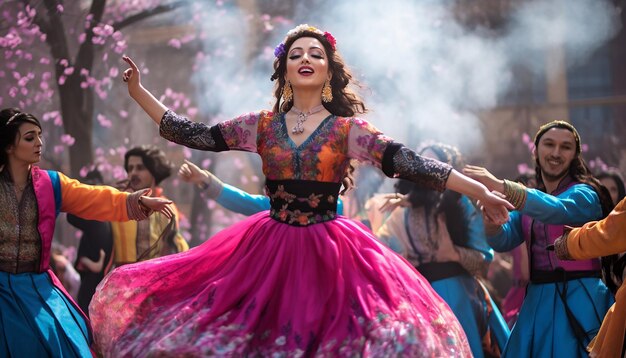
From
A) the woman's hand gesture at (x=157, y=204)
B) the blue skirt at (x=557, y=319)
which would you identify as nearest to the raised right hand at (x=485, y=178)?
the blue skirt at (x=557, y=319)

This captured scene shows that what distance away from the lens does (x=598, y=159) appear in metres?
10.6

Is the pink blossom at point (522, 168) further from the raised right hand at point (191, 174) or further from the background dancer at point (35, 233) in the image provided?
the background dancer at point (35, 233)

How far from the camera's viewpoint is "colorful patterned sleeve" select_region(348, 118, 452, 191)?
453 centimetres

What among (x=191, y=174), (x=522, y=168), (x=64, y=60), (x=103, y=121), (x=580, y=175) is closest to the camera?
(x=580, y=175)

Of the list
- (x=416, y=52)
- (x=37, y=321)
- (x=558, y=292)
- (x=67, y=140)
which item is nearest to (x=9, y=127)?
(x=37, y=321)

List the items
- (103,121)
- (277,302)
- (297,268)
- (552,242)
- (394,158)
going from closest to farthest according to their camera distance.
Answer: (277,302), (297,268), (394,158), (552,242), (103,121)

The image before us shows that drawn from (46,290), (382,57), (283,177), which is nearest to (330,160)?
(283,177)

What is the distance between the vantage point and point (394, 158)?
4578mm

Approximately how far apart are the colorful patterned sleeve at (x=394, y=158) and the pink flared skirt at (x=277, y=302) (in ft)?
1.05

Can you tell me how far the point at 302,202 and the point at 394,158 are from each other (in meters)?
0.46

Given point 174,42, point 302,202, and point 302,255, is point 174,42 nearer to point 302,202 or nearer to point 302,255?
point 302,202

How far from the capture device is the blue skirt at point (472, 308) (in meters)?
6.62

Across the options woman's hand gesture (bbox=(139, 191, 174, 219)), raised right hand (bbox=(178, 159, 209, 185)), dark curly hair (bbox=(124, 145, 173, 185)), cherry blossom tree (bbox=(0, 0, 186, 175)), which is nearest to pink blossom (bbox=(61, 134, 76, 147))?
cherry blossom tree (bbox=(0, 0, 186, 175))

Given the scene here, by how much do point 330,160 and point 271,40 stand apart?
6083 mm
